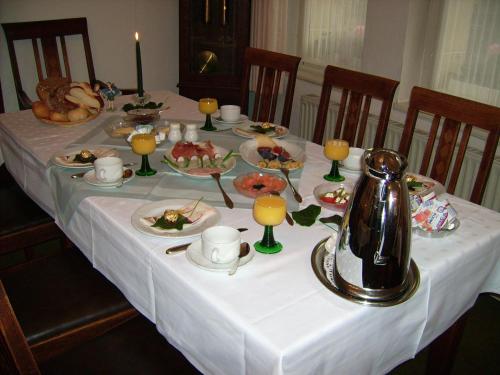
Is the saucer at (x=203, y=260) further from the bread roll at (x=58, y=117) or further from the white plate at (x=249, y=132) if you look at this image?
the bread roll at (x=58, y=117)

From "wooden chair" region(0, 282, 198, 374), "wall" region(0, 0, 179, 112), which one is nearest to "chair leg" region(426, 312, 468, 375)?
"wooden chair" region(0, 282, 198, 374)

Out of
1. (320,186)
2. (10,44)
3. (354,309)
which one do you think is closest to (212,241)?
(354,309)

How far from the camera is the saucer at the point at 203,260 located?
1.03 meters

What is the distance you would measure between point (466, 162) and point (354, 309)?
1616 mm

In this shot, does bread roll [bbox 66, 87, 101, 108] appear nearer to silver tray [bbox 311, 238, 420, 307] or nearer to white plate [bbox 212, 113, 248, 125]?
white plate [bbox 212, 113, 248, 125]

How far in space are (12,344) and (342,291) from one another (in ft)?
2.11

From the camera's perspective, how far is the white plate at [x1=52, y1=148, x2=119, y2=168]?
155 centimetres

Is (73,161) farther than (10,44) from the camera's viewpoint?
No

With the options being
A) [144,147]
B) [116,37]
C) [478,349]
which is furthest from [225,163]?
[116,37]

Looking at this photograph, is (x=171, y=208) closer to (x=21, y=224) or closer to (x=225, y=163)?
(x=225, y=163)

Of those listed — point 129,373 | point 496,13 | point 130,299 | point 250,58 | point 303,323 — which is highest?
point 496,13

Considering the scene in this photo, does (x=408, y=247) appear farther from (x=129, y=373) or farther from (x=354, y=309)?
(x=129, y=373)

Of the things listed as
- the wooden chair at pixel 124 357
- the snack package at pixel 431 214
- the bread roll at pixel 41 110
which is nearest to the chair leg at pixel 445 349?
the snack package at pixel 431 214

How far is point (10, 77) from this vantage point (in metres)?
3.09
